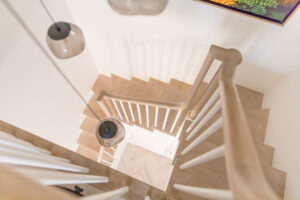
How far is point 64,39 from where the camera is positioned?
3.92 ft

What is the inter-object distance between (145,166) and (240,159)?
4.34 metres

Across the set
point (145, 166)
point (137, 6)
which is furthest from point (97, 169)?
point (145, 166)

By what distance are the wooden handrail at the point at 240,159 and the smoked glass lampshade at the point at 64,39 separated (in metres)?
0.97

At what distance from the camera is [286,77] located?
208 centimetres

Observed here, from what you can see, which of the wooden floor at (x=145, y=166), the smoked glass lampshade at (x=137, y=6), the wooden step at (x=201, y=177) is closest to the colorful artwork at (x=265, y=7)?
the smoked glass lampshade at (x=137, y=6)

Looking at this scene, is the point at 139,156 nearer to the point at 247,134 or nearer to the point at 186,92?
the point at 186,92

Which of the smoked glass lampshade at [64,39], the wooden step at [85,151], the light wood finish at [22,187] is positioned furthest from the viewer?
the wooden step at [85,151]

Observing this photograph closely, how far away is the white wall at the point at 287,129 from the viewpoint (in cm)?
155

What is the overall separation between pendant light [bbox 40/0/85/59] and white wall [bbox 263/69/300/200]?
183 cm

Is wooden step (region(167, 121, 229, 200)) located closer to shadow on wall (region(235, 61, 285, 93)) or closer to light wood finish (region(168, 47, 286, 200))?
light wood finish (region(168, 47, 286, 200))

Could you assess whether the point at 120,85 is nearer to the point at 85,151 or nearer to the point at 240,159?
the point at 85,151

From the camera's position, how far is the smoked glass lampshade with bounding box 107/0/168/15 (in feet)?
4.46

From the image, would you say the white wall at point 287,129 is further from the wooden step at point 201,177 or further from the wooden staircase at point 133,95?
the wooden staircase at point 133,95

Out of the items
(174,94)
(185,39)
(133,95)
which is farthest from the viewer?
(133,95)
